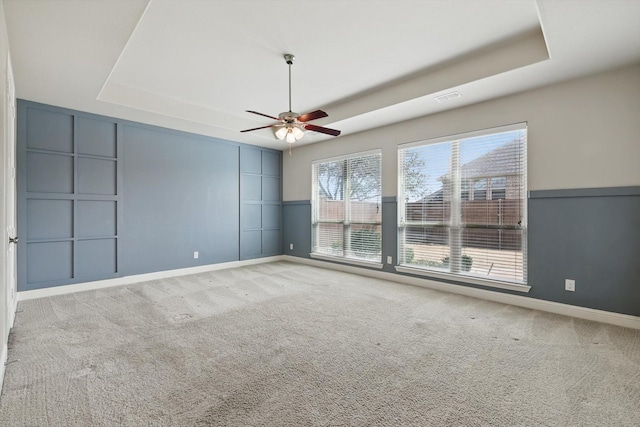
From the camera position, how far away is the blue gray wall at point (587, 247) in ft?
10.2

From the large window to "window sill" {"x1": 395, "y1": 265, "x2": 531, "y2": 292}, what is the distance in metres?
0.06

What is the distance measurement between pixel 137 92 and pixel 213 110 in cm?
115

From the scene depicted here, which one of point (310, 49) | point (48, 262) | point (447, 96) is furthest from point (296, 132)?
point (48, 262)

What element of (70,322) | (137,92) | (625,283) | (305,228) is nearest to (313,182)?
(305,228)

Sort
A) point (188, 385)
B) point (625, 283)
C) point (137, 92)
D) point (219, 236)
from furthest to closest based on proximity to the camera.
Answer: point (219, 236), point (137, 92), point (625, 283), point (188, 385)

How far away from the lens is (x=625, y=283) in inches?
123

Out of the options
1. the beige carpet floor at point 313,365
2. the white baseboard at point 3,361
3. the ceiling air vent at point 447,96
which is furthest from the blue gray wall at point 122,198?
the ceiling air vent at point 447,96

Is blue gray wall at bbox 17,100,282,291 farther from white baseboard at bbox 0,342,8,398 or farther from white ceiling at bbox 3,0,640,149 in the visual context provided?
white baseboard at bbox 0,342,8,398

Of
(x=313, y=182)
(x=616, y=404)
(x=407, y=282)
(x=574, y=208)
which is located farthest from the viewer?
(x=313, y=182)

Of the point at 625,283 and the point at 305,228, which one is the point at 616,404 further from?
the point at 305,228

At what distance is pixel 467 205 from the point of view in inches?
169

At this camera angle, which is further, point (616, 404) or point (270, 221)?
point (270, 221)

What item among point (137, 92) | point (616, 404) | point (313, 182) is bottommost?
point (616, 404)

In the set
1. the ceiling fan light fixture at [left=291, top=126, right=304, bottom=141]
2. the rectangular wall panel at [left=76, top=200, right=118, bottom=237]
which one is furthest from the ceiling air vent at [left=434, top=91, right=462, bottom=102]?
the rectangular wall panel at [left=76, top=200, right=118, bottom=237]
